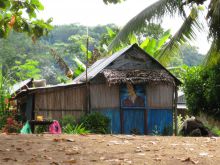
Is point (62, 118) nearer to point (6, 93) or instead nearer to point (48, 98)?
point (48, 98)

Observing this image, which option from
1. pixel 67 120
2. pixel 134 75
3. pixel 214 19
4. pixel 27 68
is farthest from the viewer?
pixel 27 68

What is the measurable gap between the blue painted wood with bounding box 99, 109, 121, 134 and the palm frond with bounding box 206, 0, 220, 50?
218 inches

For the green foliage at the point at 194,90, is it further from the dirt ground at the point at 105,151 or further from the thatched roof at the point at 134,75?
the dirt ground at the point at 105,151

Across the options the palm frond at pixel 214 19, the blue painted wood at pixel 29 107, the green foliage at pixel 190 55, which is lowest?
the blue painted wood at pixel 29 107

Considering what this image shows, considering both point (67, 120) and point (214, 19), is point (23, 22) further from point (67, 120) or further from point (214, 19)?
point (67, 120)

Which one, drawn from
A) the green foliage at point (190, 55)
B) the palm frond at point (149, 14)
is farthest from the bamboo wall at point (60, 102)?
the green foliage at point (190, 55)

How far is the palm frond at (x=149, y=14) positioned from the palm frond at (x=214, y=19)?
3.95 ft

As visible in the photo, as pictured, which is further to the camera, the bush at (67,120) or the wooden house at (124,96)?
the wooden house at (124,96)

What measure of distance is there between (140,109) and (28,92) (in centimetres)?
484

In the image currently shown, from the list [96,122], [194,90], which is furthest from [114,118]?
[194,90]

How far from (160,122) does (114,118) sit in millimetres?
2183

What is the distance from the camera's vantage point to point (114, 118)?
1659 centimetres

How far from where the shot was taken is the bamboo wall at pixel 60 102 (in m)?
15.7

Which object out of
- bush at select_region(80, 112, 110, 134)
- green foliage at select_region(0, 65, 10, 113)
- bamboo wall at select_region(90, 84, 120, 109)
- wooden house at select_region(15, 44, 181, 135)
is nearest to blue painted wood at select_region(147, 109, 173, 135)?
wooden house at select_region(15, 44, 181, 135)
